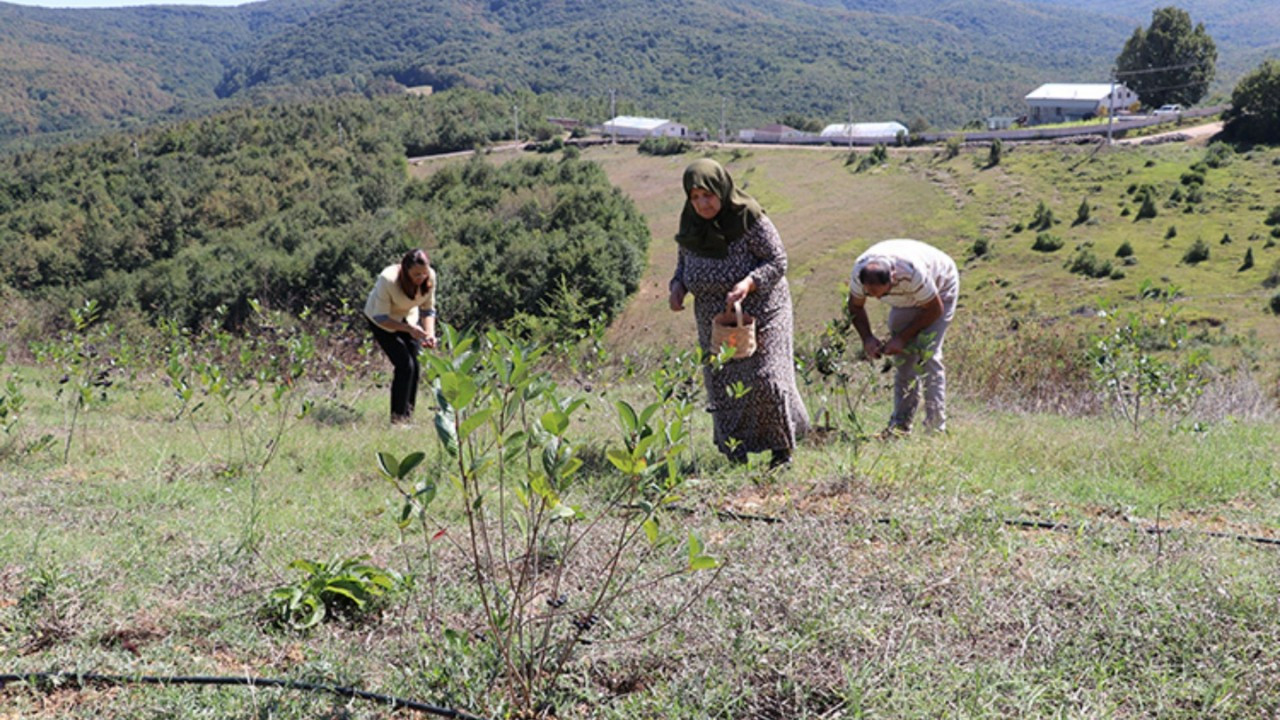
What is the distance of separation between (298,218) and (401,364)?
1959 inches

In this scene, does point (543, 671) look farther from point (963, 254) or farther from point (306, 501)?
point (963, 254)

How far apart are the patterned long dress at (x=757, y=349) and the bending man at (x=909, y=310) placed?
1.47ft

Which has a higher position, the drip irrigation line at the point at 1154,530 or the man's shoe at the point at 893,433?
the drip irrigation line at the point at 1154,530

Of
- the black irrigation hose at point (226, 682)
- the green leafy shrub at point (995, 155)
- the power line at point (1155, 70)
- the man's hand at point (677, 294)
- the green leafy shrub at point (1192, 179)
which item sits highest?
the power line at point (1155, 70)

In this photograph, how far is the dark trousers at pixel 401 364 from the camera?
5.94 meters

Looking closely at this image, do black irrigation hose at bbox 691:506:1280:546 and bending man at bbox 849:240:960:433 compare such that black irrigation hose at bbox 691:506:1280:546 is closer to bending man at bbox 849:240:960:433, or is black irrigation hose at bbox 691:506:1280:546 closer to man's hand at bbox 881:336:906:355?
bending man at bbox 849:240:960:433

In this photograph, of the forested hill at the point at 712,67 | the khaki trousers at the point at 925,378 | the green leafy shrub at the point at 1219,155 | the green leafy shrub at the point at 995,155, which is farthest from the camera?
the forested hill at the point at 712,67

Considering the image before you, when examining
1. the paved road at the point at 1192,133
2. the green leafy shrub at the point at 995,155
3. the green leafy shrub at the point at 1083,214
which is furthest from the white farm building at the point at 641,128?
the green leafy shrub at the point at 1083,214

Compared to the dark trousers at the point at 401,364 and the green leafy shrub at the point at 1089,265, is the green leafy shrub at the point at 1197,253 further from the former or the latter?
the dark trousers at the point at 401,364

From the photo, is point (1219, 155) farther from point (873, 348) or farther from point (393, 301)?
point (393, 301)

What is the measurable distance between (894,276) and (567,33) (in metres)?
195

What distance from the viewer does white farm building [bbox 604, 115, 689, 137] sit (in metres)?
78.4

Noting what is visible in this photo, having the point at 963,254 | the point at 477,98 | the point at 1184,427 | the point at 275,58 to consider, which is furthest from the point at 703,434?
the point at 275,58

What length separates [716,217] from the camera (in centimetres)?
434
